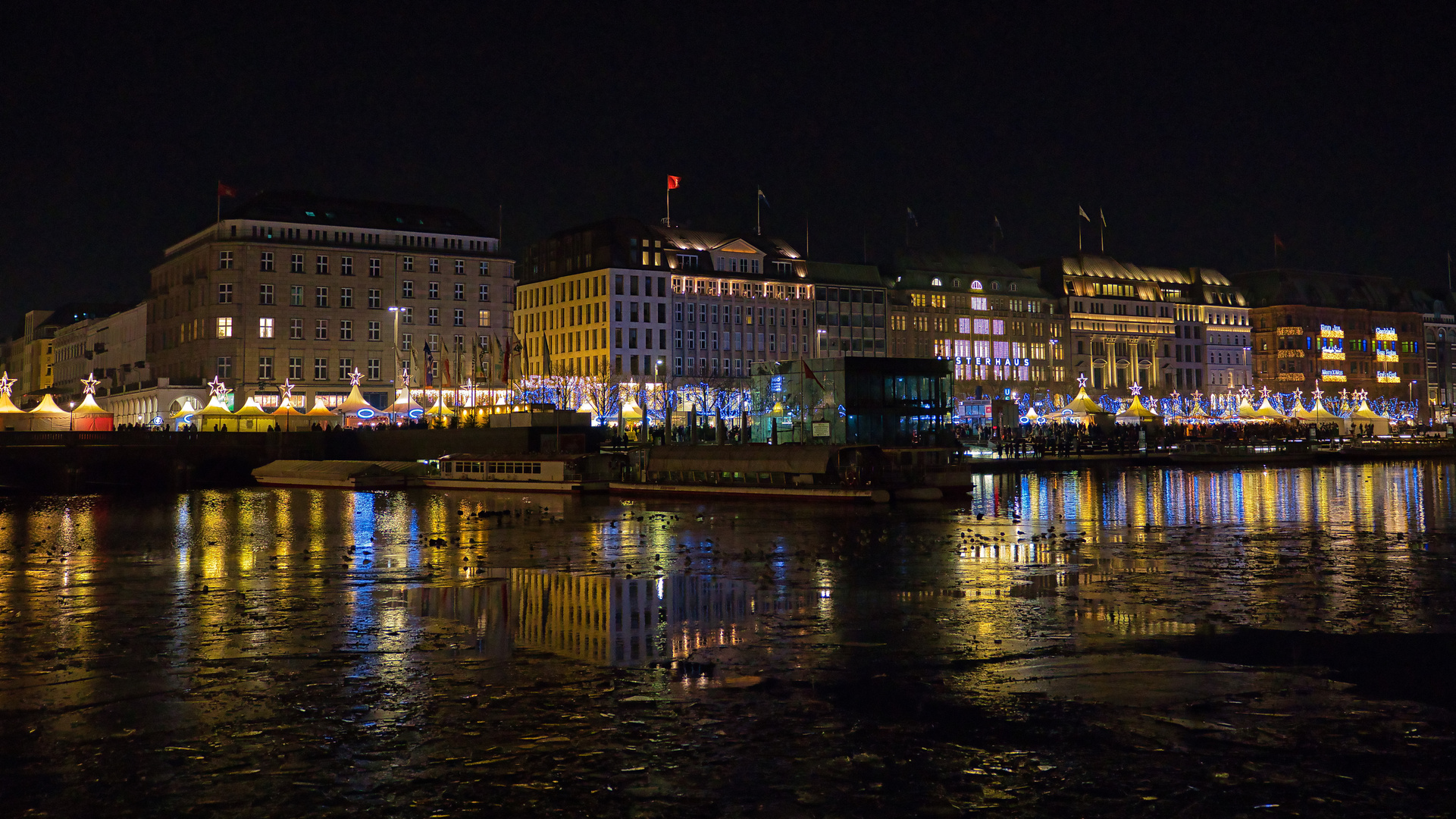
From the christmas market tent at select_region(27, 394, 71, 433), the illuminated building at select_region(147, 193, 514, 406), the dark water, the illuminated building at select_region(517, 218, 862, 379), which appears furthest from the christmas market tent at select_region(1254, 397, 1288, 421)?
the christmas market tent at select_region(27, 394, 71, 433)

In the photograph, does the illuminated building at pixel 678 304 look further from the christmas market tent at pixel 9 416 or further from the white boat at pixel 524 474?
the white boat at pixel 524 474

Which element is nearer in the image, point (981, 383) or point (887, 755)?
point (887, 755)

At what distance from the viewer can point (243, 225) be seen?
406 feet

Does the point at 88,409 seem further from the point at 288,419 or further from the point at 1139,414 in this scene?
the point at 1139,414

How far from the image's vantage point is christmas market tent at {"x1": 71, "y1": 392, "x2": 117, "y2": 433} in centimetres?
10381

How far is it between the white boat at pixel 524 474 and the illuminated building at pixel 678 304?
6037cm

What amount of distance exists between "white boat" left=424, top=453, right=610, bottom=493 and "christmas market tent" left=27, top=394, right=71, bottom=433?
141ft

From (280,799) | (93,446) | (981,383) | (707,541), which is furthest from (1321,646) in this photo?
(981,383)

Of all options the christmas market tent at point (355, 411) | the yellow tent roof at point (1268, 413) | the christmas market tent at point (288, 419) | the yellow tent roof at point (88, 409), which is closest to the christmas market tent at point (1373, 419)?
the yellow tent roof at point (1268, 413)

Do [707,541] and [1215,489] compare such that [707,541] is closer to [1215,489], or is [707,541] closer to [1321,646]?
[1321,646]

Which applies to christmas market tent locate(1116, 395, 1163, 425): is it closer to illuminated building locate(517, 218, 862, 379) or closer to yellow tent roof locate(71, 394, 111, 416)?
illuminated building locate(517, 218, 862, 379)

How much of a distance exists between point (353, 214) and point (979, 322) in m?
89.3

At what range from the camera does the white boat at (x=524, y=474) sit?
71.2m

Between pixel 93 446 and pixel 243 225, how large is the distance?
42.9m
